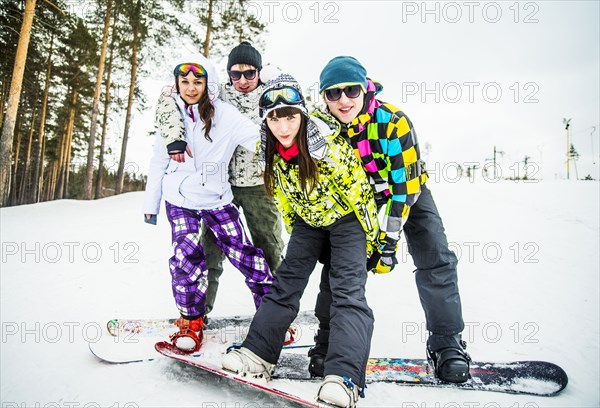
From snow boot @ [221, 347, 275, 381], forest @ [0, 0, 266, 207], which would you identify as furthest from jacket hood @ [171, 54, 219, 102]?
forest @ [0, 0, 266, 207]

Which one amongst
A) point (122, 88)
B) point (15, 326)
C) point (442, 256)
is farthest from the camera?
point (122, 88)

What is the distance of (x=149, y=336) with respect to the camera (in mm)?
2617

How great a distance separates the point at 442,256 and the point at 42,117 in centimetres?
2270

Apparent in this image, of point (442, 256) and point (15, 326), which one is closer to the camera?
point (442, 256)

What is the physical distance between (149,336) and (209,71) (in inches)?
80.9

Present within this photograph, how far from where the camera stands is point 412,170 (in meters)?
2.02

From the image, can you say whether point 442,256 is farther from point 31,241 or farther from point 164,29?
point 164,29

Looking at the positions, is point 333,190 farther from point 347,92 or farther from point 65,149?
point 65,149

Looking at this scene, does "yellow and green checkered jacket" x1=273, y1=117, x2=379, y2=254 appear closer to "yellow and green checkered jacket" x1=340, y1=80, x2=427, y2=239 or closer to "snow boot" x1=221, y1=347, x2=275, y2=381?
"yellow and green checkered jacket" x1=340, y1=80, x2=427, y2=239

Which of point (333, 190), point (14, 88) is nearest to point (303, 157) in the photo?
point (333, 190)

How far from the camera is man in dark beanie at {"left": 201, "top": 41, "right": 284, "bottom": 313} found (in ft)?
8.79

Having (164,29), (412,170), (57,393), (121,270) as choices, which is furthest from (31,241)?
(164,29)

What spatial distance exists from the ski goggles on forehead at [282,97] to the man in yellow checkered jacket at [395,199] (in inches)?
8.6

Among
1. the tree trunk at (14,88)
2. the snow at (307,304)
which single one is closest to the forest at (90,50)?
the tree trunk at (14,88)
